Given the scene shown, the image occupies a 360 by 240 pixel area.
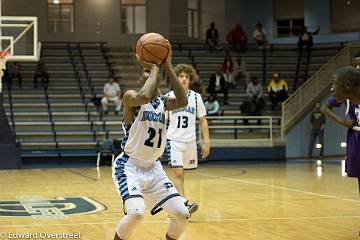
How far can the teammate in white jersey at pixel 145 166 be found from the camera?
546 centimetres

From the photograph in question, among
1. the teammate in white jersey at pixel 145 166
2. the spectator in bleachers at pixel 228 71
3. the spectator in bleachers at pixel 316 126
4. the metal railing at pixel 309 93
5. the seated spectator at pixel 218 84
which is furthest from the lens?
the spectator in bleachers at pixel 228 71

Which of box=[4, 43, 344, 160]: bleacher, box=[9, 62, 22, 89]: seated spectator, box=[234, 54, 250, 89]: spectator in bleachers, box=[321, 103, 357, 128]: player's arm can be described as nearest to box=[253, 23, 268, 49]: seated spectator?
box=[4, 43, 344, 160]: bleacher

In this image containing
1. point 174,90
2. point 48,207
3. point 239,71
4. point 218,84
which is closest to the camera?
point 174,90

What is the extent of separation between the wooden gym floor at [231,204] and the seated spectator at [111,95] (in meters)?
6.01

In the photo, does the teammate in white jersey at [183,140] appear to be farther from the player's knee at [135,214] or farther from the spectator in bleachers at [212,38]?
the spectator in bleachers at [212,38]

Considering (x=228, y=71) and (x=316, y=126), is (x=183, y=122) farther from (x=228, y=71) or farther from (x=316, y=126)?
(x=228, y=71)

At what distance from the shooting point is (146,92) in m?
5.20

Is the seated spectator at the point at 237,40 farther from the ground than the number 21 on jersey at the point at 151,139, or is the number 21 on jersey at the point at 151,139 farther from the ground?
the seated spectator at the point at 237,40

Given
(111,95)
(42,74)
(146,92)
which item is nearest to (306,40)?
(111,95)

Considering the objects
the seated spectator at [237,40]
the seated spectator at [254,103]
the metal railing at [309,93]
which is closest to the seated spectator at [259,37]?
the seated spectator at [237,40]

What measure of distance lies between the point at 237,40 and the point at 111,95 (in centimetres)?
773

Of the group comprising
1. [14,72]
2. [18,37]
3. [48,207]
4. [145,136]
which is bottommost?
[48,207]

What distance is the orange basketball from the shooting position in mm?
5246

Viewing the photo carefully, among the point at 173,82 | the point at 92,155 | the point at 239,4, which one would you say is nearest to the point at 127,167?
the point at 173,82
